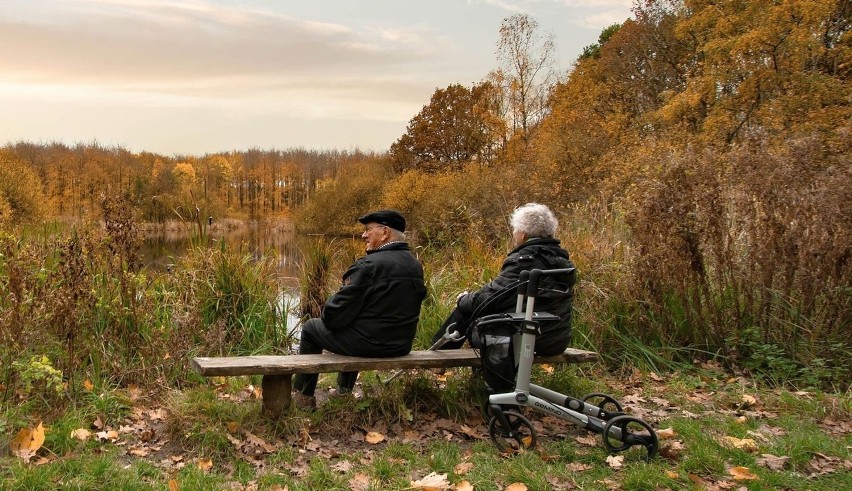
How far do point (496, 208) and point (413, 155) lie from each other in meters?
21.3

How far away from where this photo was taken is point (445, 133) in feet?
131

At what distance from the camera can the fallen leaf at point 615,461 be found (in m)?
3.81

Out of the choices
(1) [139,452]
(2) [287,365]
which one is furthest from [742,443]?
(1) [139,452]

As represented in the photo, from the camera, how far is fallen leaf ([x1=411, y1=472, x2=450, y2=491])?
3.44m

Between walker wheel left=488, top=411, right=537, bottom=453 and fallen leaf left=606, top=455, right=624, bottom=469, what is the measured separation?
16.7 inches

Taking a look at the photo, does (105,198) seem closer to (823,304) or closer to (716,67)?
(823,304)

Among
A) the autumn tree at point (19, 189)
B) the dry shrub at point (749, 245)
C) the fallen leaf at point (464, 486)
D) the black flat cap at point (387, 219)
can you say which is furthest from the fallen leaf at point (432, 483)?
the autumn tree at point (19, 189)

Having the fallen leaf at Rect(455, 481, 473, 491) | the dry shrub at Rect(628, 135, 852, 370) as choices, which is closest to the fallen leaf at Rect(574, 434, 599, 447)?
the fallen leaf at Rect(455, 481, 473, 491)

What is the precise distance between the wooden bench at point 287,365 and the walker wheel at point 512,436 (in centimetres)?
54

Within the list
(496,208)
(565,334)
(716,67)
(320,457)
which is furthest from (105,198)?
(716,67)

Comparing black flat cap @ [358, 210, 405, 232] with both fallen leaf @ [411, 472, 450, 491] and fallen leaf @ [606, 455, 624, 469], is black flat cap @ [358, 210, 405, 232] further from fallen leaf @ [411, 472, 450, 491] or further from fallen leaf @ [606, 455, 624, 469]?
fallen leaf @ [606, 455, 624, 469]

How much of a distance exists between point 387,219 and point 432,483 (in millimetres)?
1829

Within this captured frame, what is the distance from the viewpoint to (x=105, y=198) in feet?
16.8

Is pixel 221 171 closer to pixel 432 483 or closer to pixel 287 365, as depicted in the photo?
pixel 287 365
